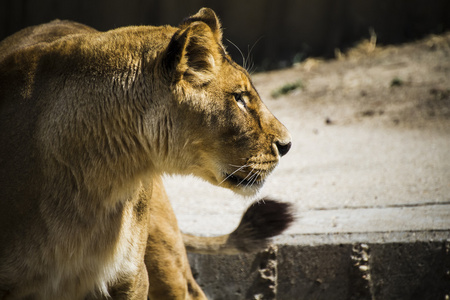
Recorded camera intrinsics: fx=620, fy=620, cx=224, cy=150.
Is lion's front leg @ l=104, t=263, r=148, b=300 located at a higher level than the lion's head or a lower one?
lower

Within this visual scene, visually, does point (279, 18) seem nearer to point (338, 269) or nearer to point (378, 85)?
point (378, 85)

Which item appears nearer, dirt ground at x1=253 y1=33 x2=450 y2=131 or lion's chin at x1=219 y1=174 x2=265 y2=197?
lion's chin at x1=219 y1=174 x2=265 y2=197

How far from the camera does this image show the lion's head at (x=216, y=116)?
6.66 feet

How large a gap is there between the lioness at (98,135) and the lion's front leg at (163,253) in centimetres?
39

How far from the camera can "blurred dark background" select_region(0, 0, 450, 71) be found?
6996mm

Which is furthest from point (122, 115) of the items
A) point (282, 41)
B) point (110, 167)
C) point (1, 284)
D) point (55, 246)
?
point (282, 41)

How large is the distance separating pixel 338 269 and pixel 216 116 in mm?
1258

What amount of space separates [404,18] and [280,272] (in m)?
4.78

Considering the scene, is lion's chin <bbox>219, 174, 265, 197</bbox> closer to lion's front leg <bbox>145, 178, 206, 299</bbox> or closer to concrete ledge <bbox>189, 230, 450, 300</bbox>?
Answer: lion's front leg <bbox>145, 178, 206, 299</bbox>

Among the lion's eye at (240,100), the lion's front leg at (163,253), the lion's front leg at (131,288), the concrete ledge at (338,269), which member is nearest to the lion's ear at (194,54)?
the lion's eye at (240,100)

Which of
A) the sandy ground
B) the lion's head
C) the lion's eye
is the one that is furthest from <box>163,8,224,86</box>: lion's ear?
the sandy ground

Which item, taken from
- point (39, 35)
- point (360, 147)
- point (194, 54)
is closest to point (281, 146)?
point (194, 54)

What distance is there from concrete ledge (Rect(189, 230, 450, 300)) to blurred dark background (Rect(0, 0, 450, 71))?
14.5 feet

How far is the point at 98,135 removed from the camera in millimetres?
2045
